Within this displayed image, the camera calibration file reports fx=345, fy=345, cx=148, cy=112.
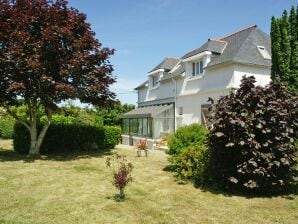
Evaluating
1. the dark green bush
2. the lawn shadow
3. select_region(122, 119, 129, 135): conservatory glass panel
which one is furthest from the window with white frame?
the lawn shadow

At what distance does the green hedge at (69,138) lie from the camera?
21969 mm

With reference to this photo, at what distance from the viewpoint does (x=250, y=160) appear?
11.1m

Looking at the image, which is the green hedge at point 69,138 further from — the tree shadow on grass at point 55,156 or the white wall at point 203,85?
the white wall at point 203,85

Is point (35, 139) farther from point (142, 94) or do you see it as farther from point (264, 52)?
point (142, 94)

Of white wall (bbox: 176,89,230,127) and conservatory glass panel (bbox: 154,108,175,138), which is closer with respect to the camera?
white wall (bbox: 176,89,230,127)

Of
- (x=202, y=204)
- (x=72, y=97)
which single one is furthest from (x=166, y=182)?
(x=72, y=97)

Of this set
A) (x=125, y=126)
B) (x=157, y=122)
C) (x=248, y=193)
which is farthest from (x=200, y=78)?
(x=248, y=193)

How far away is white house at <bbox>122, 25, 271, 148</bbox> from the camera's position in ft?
85.9

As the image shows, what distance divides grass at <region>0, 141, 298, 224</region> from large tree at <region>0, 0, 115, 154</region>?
16.0 feet

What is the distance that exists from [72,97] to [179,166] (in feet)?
26.3

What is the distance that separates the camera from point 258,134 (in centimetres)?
1143

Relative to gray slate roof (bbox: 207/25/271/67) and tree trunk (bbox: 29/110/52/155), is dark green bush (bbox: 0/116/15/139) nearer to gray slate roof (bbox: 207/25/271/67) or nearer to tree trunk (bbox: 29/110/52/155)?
tree trunk (bbox: 29/110/52/155)

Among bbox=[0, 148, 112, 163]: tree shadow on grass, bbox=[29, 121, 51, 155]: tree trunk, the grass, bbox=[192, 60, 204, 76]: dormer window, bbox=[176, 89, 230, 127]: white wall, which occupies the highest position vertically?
bbox=[192, 60, 204, 76]: dormer window

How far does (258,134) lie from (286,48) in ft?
28.7
